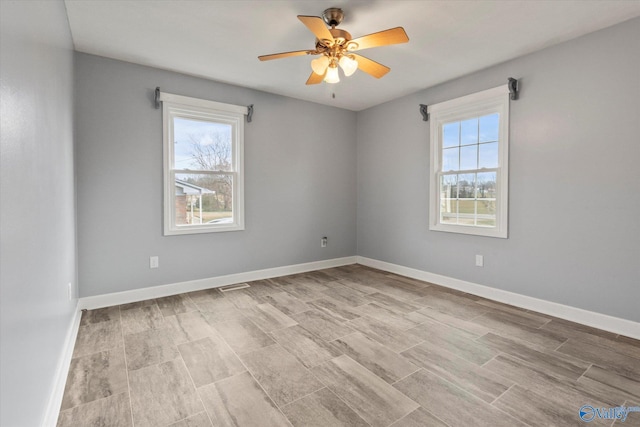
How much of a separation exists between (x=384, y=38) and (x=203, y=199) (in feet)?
9.01

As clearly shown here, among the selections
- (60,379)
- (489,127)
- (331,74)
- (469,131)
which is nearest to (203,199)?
(331,74)

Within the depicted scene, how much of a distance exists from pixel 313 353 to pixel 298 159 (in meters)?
2.98

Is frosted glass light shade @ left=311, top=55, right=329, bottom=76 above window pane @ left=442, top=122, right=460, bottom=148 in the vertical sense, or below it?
above

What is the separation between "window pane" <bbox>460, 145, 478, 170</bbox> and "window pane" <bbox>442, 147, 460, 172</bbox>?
6 centimetres

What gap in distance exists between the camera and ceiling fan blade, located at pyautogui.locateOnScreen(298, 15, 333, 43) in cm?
208

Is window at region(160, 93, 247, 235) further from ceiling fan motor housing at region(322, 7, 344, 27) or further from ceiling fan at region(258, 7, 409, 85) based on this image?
ceiling fan motor housing at region(322, 7, 344, 27)

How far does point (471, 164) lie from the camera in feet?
12.4

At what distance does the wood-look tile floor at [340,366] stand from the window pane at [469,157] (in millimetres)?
1612

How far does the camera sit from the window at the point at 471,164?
11.2ft

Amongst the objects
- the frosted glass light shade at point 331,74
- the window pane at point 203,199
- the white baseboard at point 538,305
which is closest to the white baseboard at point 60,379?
the window pane at point 203,199

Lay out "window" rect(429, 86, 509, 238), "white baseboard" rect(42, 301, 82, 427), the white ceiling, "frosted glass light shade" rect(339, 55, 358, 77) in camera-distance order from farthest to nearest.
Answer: "window" rect(429, 86, 509, 238)
"frosted glass light shade" rect(339, 55, 358, 77)
the white ceiling
"white baseboard" rect(42, 301, 82, 427)

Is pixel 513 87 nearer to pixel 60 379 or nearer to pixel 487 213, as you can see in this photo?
pixel 487 213

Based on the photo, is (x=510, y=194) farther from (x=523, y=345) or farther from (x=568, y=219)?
(x=523, y=345)

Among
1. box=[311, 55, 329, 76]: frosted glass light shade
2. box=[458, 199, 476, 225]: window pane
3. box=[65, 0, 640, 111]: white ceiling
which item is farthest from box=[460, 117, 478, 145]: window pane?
box=[311, 55, 329, 76]: frosted glass light shade
